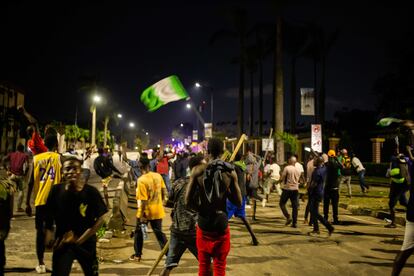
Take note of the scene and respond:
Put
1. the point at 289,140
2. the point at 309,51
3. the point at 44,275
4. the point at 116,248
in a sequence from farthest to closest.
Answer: the point at 309,51 < the point at 289,140 < the point at 116,248 < the point at 44,275

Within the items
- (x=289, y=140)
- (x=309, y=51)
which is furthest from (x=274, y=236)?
(x=309, y=51)

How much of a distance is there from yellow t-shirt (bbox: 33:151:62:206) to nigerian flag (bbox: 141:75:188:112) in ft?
8.24

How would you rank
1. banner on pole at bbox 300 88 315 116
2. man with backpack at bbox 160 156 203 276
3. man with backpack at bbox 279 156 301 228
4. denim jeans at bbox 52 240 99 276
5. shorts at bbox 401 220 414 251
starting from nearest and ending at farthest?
denim jeans at bbox 52 240 99 276
man with backpack at bbox 160 156 203 276
shorts at bbox 401 220 414 251
man with backpack at bbox 279 156 301 228
banner on pole at bbox 300 88 315 116

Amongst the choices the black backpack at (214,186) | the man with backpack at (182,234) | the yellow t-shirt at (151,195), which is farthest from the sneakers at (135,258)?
the black backpack at (214,186)

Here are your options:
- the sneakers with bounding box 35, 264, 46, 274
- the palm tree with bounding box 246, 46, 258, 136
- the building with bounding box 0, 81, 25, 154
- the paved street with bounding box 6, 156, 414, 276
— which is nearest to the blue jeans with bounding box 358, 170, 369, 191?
the paved street with bounding box 6, 156, 414, 276

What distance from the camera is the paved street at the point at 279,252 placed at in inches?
264

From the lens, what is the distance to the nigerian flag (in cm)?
809

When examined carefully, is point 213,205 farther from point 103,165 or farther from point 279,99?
point 279,99

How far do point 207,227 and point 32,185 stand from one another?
121 inches

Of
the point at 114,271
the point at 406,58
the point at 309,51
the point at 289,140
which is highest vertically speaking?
the point at 309,51

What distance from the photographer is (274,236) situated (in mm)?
9555

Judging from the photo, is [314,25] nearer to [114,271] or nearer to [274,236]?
[274,236]

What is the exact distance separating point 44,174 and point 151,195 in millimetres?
1593

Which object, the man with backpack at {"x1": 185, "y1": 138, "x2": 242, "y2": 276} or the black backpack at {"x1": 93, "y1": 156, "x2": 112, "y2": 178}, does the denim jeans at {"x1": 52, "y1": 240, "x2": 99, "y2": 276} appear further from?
the black backpack at {"x1": 93, "y1": 156, "x2": 112, "y2": 178}
